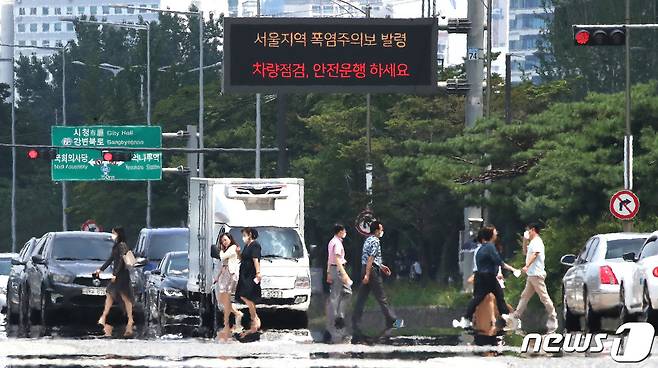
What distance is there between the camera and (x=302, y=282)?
35.7m

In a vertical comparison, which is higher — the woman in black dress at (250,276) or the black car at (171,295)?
the woman in black dress at (250,276)

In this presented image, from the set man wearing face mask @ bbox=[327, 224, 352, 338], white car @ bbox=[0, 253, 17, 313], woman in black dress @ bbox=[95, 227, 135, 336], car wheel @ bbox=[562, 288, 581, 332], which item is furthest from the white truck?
white car @ bbox=[0, 253, 17, 313]

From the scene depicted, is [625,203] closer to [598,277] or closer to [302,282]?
[302,282]

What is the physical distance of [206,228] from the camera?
3681 cm

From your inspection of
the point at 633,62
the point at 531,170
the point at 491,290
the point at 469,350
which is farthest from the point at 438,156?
the point at 633,62

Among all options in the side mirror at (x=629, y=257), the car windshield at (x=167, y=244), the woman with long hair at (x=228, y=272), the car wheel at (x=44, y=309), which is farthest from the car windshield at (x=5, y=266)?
the side mirror at (x=629, y=257)

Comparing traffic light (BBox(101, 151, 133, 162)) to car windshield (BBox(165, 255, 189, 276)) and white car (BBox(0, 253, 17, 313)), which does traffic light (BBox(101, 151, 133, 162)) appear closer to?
white car (BBox(0, 253, 17, 313))

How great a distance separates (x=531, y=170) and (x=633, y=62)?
113 ft

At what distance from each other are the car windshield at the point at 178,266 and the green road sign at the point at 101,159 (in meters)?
35.5

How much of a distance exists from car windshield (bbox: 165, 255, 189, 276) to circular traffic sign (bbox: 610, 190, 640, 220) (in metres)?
8.08

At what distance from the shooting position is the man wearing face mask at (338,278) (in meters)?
35.4

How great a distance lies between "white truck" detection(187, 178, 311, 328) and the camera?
35.6 m

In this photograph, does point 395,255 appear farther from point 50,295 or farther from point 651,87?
point 50,295

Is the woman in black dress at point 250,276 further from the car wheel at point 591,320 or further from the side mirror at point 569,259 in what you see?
the car wheel at point 591,320
